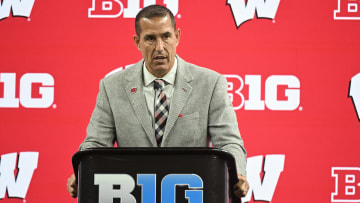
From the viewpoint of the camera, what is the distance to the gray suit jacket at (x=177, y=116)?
1.91 m

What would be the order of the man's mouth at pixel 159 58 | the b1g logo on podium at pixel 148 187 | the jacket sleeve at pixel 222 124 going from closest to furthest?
1. the b1g logo on podium at pixel 148 187
2. the jacket sleeve at pixel 222 124
3. the man's mouth at pixel 159 58

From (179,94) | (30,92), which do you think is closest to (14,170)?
(30,92)

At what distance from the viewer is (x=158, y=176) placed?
140 cm

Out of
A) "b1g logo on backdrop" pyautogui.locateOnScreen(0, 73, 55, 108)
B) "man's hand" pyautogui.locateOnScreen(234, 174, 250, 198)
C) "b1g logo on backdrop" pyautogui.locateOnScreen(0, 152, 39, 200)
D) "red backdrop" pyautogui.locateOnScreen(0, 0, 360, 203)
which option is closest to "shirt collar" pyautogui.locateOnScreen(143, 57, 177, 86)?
"man's hand" pyautogui.locateOnScreen(234, 174, 250, 198)

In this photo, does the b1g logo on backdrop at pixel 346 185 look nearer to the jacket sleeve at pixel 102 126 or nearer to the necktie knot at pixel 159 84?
the necktie knot at pixel 159 84

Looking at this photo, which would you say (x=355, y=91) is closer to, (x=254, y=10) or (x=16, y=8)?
(x=254, y=10)

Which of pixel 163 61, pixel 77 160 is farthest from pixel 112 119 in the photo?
pixel 77 160

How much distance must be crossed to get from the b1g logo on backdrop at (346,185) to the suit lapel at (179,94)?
1.49m

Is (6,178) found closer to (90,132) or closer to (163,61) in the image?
(90,132)

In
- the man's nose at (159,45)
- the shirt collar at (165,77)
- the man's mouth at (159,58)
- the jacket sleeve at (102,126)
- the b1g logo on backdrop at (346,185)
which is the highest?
the man's nose at (159,45)

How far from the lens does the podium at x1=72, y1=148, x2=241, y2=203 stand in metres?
1.39

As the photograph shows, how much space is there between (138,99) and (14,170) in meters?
1.58

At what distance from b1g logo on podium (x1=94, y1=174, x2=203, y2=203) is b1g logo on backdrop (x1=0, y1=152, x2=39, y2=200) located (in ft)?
6.33

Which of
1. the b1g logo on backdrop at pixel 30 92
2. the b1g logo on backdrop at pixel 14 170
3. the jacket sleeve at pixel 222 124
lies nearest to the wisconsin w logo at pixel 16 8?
the b1g logo on backdrop at pixel 30 92
